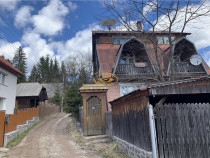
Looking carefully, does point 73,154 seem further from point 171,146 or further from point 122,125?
point 171,146

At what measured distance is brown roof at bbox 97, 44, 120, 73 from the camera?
14.7 m

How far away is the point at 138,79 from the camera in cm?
1351

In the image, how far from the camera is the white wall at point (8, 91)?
50.0 ft

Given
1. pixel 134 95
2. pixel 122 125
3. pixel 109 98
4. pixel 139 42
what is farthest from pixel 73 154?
Result: pixel 139 42

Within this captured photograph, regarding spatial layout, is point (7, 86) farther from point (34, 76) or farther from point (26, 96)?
point (34, 76)

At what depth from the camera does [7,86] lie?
1589 cm

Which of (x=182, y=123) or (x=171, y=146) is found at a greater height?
(x=182, y=123)

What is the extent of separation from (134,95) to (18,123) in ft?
32.3

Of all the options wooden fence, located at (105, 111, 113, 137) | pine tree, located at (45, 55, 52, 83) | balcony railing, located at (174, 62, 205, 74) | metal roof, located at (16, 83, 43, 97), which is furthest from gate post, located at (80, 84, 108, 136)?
pine tree, located at (45, 55, 52, 83)

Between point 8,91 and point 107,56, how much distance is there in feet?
32.7

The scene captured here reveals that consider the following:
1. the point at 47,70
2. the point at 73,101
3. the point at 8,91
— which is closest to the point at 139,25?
the point at 73,101

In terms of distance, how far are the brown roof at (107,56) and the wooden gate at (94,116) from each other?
12.8ft

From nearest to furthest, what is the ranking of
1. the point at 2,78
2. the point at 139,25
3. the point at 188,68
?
the point at 139,25 < the point at 188,68 < the point at 2,78

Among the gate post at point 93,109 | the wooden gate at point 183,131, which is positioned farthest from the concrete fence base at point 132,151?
the gate post at point 93,109
